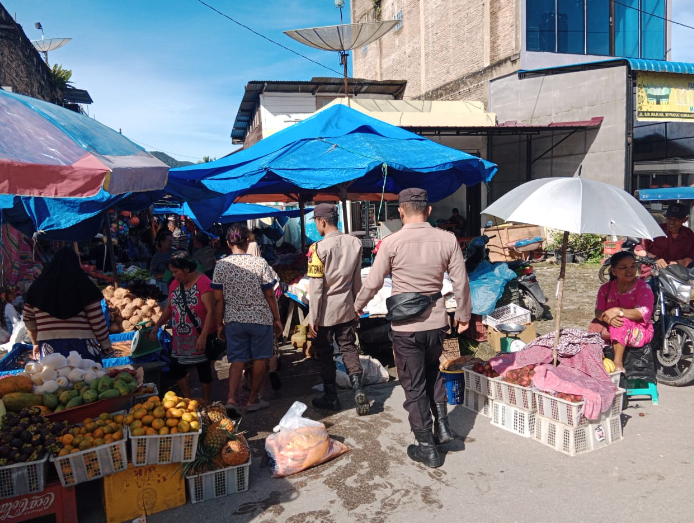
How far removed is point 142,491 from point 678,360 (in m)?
5.25

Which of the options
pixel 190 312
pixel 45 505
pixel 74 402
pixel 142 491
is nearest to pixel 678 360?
pixel 190 312

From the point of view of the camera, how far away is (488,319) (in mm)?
6828

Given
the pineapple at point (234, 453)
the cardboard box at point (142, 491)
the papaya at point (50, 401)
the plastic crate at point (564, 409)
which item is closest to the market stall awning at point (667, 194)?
the plastic crate at point (564, 409)

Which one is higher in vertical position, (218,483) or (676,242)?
(676,242)

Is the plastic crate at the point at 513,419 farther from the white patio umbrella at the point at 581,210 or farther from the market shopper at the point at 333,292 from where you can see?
the white patio umbrella at the point at 581,210

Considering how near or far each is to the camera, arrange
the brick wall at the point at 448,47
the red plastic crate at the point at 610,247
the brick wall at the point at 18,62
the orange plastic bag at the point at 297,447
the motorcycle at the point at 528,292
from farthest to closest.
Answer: the brick wall at the point at 448,47 → the red plastic crate at the point at 610,247 → the brick wall at the point at 18,62 → the motorcycle at the point at 528,292 → the orange plastic bag at the point at 297,447

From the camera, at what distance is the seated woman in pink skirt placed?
4.73m

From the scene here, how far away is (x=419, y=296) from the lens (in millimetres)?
3695

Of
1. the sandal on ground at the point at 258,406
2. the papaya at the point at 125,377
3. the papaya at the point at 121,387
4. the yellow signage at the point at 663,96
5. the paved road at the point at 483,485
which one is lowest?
the paved road at the point at 483,485

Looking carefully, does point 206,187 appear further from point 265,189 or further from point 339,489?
point 339,489

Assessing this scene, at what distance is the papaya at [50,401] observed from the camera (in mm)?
3512

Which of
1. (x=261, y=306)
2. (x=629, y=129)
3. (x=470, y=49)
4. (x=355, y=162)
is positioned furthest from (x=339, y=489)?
(x=470, y=49)

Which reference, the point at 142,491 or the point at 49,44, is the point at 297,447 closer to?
the point at 142,491

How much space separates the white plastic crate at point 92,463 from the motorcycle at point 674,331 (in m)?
5.27
